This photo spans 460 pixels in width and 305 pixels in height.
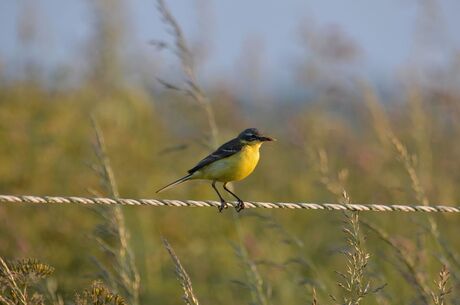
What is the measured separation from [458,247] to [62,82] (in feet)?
18.7

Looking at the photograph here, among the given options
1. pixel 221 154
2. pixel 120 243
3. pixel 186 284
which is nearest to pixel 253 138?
pixel 221 154

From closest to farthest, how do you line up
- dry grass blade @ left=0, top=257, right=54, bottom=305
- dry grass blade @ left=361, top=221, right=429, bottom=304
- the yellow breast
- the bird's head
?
dry grass blade @ left=0, top=257, right=54, bottom=305 < dry grass blade @ left=361, top=221, right=429, bottom=304 < the yellow breast < the bird's head

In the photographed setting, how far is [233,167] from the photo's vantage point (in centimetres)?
491

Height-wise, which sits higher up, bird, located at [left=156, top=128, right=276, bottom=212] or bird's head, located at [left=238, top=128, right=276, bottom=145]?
bird's head, located at [left=238, top=128, right=276, bottom=145]

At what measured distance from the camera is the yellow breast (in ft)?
16.1

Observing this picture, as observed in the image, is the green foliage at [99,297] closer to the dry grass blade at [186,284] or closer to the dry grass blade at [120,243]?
the dry grass blade at [186,284]

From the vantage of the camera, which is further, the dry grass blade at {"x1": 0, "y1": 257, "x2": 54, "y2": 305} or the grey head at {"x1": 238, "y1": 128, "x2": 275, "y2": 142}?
the grey head at {"x1": 238, "y1": 128, "x2": 275, "y2": 142}

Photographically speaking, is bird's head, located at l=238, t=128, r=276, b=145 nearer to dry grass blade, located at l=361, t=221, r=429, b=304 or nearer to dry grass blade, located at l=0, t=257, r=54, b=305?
dry grass blade, located at l=361, t=221, r=429, b=304

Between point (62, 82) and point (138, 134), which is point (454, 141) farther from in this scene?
point (62, 82)

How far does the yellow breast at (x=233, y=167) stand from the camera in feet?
16.1

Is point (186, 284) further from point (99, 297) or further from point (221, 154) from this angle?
point (221, 154)

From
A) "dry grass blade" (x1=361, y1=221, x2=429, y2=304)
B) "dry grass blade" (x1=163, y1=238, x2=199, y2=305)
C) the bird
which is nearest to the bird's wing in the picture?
the bird

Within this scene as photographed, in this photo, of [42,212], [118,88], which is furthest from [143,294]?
[118,88]

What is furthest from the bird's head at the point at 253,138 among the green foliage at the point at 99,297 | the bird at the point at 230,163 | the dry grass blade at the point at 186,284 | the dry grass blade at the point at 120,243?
the green foliage at the point at 99,297
